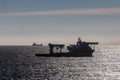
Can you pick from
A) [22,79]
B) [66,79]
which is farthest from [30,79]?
[66,79]

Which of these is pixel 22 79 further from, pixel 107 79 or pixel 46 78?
pixel 107 79

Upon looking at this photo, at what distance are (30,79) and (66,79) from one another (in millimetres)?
11015

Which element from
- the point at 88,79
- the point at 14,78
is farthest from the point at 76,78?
the point at 14,78

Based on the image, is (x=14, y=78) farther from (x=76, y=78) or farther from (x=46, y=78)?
(x=76, y=78)

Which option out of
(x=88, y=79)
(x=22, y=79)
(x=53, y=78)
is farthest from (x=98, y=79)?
(x=22, y=79)

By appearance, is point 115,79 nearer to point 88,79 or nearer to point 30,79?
point 88,79

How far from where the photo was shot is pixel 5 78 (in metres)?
118

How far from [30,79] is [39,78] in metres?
4.08

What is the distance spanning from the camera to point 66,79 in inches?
4560

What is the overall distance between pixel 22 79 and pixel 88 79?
66.5 ft

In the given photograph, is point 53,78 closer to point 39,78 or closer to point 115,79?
point 39,78

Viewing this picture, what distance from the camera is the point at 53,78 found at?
118 m

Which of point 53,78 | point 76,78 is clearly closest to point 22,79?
point 53,78

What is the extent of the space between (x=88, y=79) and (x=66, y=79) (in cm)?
687
